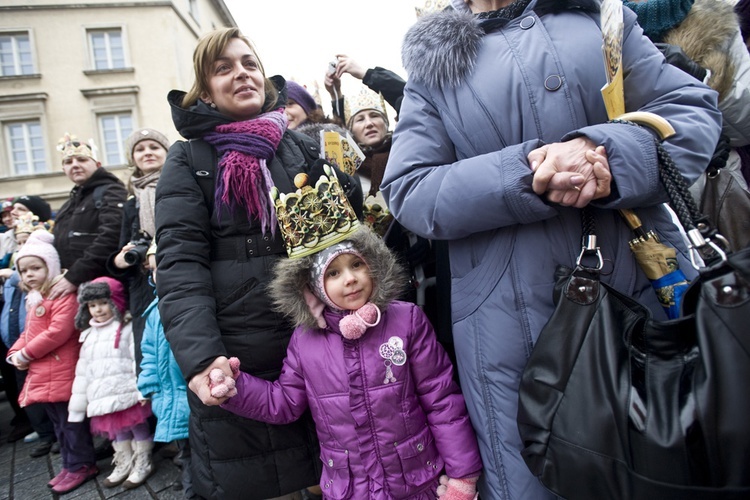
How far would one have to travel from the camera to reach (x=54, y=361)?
3133 mm

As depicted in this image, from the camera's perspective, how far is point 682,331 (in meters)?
0.81

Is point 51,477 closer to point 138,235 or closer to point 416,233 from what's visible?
point 138,235

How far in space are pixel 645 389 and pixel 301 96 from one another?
2810 millimetres

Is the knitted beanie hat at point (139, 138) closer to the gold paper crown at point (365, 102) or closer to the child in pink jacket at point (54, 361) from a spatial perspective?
the child in pink jacket at point (54, 361)

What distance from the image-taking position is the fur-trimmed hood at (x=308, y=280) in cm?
155

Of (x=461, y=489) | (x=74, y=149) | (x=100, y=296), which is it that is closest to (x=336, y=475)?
(x=461, y=489)

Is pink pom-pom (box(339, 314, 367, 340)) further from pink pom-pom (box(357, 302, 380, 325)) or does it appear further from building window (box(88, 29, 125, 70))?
building window (box(88, 29, 125, 70))

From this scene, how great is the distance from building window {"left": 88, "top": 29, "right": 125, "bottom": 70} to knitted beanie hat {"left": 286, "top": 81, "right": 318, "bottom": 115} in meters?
18.7

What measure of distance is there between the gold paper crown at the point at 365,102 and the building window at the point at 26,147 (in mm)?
18759

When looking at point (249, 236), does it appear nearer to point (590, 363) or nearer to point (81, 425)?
point (590, 363)

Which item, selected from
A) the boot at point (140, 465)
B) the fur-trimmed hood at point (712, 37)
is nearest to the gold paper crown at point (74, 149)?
the boot at point (140, 465)

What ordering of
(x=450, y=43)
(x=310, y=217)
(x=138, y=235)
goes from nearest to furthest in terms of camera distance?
(x=450, y=43) → (x=310, y=217) → (x=138, y=235)

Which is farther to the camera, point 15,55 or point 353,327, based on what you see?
point 15,55

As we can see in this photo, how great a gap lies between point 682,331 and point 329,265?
1101mm
